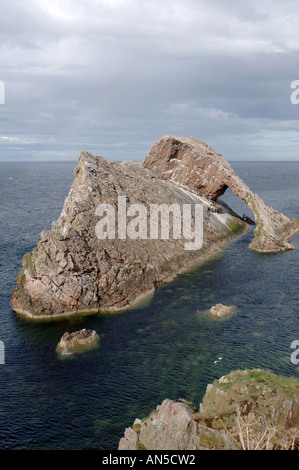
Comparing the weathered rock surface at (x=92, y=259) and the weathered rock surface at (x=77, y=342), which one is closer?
the weathered rock surface at (x=77, y=342)

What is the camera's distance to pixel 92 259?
69562mm

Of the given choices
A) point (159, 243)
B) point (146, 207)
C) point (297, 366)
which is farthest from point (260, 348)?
point (146, 207)

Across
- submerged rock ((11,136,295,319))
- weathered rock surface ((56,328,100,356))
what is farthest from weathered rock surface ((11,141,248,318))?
weathered rock surface ((56,328,100,356))

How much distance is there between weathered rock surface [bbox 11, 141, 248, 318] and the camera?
64.7 m

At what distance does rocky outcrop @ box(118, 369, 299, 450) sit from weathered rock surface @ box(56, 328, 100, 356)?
1981cm

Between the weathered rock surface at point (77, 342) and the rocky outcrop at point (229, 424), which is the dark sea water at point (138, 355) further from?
the rocky outcrop at point (229, 424)

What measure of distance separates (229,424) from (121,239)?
49678 millimetres

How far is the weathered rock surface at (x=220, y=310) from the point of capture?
60906mm

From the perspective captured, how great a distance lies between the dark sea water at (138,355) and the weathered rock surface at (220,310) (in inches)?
59.4

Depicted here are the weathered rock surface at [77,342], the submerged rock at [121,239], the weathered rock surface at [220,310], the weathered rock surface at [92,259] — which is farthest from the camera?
the submerged rock at [121,239]

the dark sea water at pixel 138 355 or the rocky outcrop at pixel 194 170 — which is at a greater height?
the rocky outcrop at pixel 194 170

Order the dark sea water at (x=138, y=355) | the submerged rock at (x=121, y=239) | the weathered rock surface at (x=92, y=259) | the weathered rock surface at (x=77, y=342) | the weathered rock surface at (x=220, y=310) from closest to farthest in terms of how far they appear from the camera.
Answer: the dark sea water at (x=138, y=355) → the weathered rock surface at (x=77, y=342) → the weathered rock surface at (x=220, y=310) → the weathered rock surface at (x=92, y=259) → the submerged rock at (x=121, y=239)

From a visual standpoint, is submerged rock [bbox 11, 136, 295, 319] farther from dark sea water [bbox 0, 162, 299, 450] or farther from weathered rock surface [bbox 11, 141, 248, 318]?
dark sea water [bbox 0, 162, 299, 450]

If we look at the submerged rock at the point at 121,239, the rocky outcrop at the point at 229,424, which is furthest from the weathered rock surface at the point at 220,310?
the rocky outcrop at the point at 229,424
